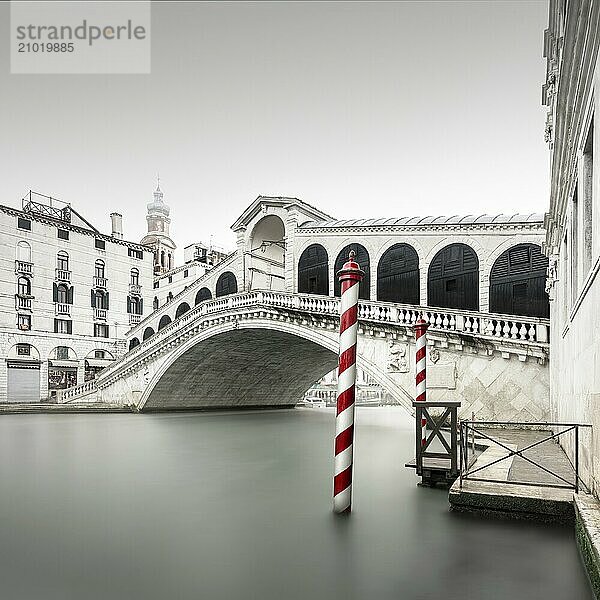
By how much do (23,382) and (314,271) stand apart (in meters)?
13.1

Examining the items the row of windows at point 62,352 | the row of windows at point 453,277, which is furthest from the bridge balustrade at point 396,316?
the row of windows at point 62,352

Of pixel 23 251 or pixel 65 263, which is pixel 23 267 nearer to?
pixel 23 251

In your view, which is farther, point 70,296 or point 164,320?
point 164,320

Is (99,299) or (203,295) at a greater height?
(99,299)

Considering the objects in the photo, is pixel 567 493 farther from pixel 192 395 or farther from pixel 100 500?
pixel 192 395

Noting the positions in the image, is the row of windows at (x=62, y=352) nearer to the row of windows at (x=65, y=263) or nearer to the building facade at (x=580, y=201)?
the row of windows at (x=65, y=263)

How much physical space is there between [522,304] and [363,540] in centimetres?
1068

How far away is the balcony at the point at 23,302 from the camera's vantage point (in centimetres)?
2214

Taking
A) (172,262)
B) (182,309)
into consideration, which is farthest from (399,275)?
(172,262)

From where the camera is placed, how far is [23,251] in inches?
886

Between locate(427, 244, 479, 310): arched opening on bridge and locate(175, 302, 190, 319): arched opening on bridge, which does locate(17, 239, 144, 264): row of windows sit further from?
locate(427, 244, 479, 310): arched opening on bridge

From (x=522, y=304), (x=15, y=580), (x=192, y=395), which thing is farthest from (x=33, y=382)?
(x=15, y=580)

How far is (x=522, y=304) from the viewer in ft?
43.5

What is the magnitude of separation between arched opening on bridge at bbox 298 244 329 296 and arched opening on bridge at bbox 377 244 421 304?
70.6 inches
